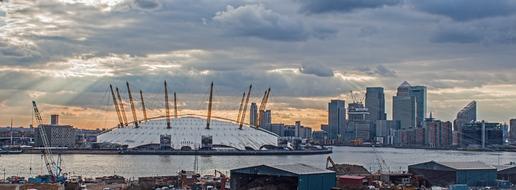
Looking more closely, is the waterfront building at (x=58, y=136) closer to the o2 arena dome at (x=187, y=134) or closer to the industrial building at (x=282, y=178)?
the o2 arena dome at (x=187, y=134)

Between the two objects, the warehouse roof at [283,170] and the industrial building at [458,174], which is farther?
the industrial building at [458,174]

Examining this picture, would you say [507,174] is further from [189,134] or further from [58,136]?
[58,136]

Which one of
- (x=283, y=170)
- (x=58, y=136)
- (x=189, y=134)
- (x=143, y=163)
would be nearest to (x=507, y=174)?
(x=283, y=170)

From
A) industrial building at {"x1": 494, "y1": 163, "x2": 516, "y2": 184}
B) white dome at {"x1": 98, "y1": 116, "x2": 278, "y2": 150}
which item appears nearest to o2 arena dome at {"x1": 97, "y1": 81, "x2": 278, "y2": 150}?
white dome at {"x1": 98, "y1": 116, "x2": 278, "y2": 150}

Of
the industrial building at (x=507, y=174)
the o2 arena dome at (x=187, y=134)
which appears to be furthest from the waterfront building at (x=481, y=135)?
the industrial building at (x=507, y=174)

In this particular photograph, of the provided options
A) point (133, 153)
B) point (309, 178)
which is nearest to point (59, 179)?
point (309, 178)

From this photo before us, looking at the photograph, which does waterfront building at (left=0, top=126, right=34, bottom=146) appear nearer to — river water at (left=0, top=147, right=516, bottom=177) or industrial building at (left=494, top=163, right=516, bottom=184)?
river water at (left=0, top=147, right=516, bottom=177)

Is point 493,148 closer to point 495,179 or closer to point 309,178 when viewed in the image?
point 495,179
